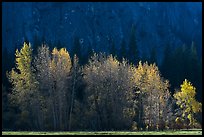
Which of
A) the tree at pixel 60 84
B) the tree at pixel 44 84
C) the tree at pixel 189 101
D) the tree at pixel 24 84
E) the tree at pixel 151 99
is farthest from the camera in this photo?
the tree at pixel 189 101

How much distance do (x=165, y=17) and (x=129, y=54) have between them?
231 ft

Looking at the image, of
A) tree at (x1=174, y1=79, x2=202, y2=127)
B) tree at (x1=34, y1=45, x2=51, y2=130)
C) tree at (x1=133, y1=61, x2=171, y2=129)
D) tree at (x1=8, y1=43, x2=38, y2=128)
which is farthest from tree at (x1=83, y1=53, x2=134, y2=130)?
tree at (x1=174, y1=79, x2=202, y2=127)

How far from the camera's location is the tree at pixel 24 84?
67.1 meters

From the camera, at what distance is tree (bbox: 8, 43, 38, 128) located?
67062 millimetres

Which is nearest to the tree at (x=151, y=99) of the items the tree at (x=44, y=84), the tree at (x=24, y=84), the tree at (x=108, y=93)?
the tree at (x=108, y=93)

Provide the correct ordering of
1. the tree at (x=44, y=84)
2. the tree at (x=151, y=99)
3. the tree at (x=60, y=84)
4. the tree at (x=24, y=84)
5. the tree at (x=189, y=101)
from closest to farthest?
the tree at (x=24, y=84), the tree at (x=44, y=84), the tree at (x=60, y=84), the tree at (x=151, y=99), the tree at (x=189, y=101)

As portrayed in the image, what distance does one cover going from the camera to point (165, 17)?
166875 millimetres

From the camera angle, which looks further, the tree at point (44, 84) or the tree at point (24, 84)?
the tree at point (44, 84)

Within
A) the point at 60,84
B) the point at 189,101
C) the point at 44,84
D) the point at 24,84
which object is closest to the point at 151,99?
the point at 189,101

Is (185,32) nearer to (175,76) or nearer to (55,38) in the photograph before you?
(55,38)

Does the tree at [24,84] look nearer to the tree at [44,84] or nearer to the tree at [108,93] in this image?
the tree at [44,84]

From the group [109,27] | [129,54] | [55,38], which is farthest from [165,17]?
[129,54]

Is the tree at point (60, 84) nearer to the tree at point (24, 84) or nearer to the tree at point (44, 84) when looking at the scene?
the tree at point (44, 84)

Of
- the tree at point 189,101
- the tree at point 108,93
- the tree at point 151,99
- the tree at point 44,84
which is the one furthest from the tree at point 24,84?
the tree at point 189,101
